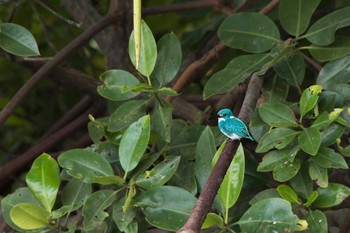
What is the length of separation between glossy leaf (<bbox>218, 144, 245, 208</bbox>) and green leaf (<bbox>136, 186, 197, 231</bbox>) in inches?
3.1

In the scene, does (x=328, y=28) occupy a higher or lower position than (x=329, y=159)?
higher

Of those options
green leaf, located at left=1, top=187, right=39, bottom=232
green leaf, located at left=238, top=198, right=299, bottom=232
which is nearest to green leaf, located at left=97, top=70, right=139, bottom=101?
green leaf, located at left=1, top=187, right=39, bottom=232

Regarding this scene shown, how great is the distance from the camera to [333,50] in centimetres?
147

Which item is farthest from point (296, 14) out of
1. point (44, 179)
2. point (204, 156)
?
point (44, 179)

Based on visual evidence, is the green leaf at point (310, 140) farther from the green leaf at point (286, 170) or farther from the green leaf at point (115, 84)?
the green leaf at point (115, 84)

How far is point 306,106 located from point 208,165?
0.66 ft

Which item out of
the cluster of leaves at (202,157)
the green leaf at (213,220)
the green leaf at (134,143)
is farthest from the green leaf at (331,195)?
the green leaf at (134,143)

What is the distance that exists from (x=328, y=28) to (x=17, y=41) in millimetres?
613

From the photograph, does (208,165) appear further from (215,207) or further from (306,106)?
(306,106)

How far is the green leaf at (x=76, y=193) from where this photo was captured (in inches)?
53.6

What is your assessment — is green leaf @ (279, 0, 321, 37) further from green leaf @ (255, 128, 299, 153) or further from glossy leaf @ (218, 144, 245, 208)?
glossy leaf @ (218, 144, 245, 208)

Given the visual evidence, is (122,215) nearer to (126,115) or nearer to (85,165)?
(85,165)

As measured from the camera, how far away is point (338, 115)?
1.27 meters

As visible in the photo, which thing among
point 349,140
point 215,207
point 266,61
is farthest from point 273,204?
point 266,61
